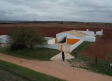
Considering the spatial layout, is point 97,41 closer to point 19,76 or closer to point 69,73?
point 69,73

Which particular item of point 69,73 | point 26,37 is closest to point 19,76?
point 69,73

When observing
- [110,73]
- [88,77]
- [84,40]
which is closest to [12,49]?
[88,77]

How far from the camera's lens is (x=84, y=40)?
2617cm

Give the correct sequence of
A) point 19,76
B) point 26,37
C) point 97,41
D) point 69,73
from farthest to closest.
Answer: point 97,41 → point 26,37 → point 69,73 → point 19,76

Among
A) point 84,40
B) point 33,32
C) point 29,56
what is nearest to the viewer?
point 29,56

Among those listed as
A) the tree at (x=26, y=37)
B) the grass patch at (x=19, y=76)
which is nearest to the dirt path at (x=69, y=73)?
the grass patch at (x=19, y=76)

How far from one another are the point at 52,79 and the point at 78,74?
9.01ft

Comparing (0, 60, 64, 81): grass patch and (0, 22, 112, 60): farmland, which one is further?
(0, 22, 112, 60): farmland

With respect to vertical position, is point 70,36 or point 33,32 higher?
point 33,32

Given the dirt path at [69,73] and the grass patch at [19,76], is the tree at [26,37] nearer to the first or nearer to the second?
the dirt path at [69,73]

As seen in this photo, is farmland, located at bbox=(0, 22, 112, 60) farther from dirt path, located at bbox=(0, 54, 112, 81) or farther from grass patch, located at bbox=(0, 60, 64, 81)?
grass patch, located at bbox=(0, 60, 64, 81)

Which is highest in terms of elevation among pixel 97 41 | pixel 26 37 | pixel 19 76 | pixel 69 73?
pixel 26 37

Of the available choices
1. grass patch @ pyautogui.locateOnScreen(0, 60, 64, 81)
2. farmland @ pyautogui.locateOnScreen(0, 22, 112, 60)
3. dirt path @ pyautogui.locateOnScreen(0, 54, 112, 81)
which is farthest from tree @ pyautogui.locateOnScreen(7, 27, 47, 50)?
grass patch @ pyautogui.locateOnScreen(0, 60, 64, 81)

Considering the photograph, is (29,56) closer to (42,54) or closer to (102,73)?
(42,54)
